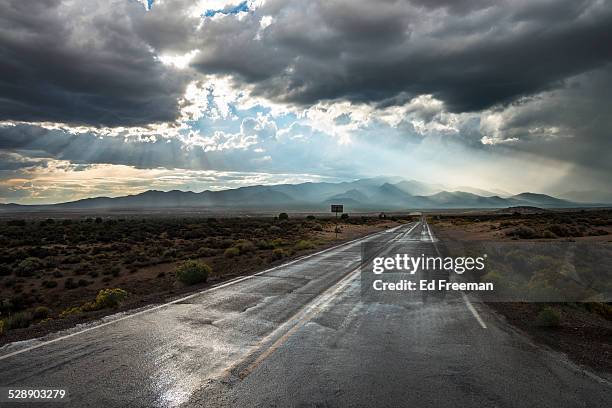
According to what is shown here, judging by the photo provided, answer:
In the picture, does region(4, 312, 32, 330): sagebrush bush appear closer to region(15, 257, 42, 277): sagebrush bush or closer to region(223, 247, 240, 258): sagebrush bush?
region(15, 257, 42, 277): sagebrush bush

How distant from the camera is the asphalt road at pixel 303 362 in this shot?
5250 mm

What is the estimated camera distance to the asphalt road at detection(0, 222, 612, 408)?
17.2 feet

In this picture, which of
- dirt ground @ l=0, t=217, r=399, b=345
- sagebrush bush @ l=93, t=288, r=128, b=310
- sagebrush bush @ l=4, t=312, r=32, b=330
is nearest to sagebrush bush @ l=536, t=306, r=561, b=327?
dirt ground @ l=0, t=217, r=399, b=345

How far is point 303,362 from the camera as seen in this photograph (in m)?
6.46

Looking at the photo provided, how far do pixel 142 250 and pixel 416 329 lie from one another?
27895mm

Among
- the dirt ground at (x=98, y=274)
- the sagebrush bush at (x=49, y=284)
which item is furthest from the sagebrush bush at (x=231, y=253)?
the sagebrush bush at (x=49, y=284)

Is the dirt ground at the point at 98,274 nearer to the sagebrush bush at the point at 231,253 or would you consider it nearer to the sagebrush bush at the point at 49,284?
the sagebrush bush at the point at 49,284

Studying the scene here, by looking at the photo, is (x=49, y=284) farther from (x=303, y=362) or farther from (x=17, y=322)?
(x=303, y=362)

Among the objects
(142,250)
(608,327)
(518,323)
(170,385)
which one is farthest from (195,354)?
(142,250)

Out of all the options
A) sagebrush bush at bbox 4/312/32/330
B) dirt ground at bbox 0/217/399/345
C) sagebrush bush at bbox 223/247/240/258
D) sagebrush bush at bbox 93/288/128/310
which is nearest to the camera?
sagebrush bush at bbox 4/312/32/330

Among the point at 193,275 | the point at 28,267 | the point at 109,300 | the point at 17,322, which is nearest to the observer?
the point at 17,322

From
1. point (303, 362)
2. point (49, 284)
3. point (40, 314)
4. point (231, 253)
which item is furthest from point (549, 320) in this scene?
point (49, 284)

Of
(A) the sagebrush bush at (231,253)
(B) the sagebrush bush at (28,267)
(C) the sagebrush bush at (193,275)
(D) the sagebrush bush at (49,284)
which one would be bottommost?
(D) the sagebrush bush at (49,284)

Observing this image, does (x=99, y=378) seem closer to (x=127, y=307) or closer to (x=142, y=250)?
(x=127, y=307)
